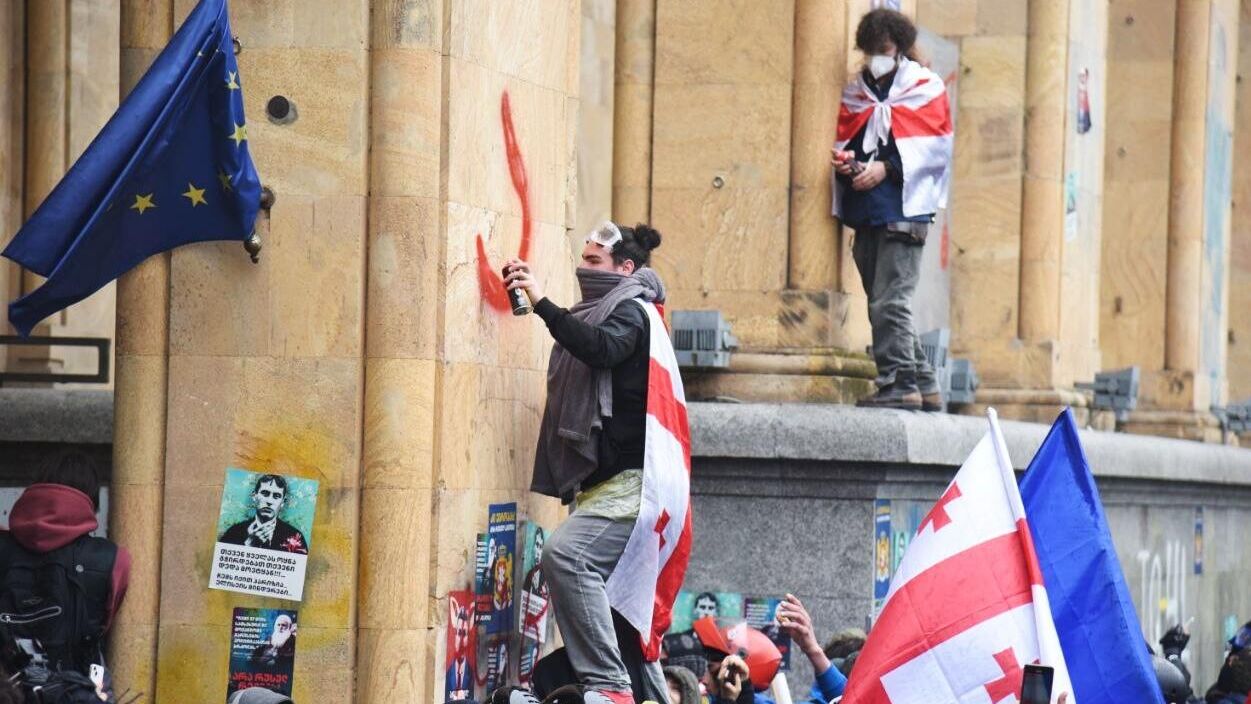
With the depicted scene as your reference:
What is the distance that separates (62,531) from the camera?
9641 mm

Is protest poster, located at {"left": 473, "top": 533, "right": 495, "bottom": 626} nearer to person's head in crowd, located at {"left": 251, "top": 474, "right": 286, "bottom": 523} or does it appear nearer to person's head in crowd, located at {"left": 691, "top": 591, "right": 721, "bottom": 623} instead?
person's head in crowd, located at {"left": 251, "top": 474, "right": 286, "bottom": 523}

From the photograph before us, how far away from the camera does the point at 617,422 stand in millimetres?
10359

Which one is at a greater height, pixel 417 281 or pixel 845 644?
pixel 417 281

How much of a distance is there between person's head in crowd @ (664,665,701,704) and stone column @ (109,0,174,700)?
6.34 feet

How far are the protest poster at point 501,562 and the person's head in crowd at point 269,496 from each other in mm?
860

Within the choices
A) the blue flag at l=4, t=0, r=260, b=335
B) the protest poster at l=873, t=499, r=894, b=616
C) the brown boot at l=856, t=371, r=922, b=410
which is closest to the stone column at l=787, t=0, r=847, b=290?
the brown boot at l=856, t=371, r=922, b=410

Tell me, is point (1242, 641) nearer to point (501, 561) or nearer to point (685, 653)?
point (685, 653)

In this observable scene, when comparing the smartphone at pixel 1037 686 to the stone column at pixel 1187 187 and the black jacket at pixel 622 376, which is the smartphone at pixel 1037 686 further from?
the stone column at pixel 1187 187

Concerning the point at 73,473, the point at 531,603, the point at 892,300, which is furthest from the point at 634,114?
the point at 73,473

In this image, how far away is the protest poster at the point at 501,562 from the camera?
1074 centimetres

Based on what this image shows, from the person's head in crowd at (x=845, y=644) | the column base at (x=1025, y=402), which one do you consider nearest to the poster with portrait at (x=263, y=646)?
the person's head in crowd at (x=845, y=644)

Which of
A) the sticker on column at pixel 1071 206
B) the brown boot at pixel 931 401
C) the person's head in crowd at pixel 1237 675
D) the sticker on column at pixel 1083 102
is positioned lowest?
the person's head in crowd at pixel 1237 675

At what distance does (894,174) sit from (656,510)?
12.4 feet

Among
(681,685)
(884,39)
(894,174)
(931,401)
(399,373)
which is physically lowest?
(681,685)
